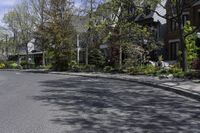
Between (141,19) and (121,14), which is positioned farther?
(141,19)

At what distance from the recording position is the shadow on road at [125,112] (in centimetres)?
1138

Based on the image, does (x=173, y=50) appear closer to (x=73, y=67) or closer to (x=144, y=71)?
(x=73, y=67)

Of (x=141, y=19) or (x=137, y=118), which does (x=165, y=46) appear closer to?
(x=141, y=19)

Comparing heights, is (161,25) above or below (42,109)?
above

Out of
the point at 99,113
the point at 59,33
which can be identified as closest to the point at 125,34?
the point at 59,33

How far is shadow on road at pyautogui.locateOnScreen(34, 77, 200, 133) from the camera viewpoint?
11.4 m

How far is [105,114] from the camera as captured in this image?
13672mm

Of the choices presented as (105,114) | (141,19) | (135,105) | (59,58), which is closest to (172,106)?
(135,105)

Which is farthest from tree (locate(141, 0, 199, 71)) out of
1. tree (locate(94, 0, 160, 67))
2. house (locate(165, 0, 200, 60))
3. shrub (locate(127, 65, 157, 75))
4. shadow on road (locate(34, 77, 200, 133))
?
house (locate(165, 0, 200, 60))

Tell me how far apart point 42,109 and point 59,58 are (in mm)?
38532

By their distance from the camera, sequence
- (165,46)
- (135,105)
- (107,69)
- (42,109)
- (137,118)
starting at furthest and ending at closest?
(165,46), (107,69), (135,105), (42,109), (137,118)

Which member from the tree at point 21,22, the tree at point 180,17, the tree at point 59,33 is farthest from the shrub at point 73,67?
the tree at point 21,22

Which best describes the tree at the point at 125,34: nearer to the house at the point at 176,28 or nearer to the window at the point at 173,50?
the house at the point at 176,28

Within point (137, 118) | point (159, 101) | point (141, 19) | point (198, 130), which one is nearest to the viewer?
point (198, 130)
